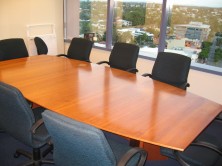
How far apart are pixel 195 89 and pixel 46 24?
3.24 m

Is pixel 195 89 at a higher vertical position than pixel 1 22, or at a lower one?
lower

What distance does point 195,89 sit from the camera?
391 centimetres

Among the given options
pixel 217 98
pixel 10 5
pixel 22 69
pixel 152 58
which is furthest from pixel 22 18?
pixel 217 98

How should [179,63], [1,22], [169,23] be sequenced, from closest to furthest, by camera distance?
1. [179,63]
2. [169,23]
3. [1,22]

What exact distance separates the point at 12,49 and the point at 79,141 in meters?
2.83

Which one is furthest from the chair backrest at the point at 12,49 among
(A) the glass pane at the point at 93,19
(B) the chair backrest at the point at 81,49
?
(A) the glass pane at the point at 93,19

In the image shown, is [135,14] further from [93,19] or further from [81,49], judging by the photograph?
[81,49]

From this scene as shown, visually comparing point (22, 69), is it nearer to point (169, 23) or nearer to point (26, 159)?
point (26, 159)

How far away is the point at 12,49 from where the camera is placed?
3.77m

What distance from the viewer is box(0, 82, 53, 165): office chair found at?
1831mm

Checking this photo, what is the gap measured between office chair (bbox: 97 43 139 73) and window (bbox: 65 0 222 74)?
821 mm

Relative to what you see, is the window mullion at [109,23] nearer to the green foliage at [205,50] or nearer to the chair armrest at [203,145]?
the green foliage at [205,50]

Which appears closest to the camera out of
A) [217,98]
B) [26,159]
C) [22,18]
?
[26,159]

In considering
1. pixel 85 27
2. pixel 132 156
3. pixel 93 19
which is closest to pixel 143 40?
pixel 93 19
